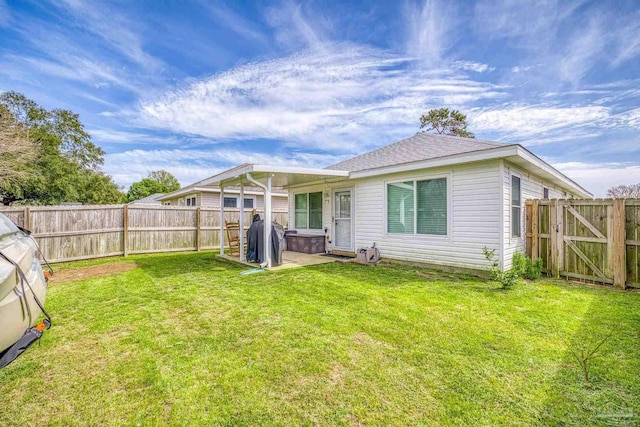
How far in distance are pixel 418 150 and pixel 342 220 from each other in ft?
9.93

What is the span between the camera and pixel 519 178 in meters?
6.34

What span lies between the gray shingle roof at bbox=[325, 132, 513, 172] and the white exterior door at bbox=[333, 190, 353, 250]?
3.01 ft

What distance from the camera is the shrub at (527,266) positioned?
5.74 meters

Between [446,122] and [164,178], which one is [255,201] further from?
[164,178]

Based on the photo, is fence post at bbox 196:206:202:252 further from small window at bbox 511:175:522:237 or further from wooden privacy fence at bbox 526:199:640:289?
wooden privacy fence at bbox 526:199:640:289

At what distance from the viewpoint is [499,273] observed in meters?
5.31

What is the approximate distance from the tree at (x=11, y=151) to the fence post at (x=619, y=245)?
22.4 metres

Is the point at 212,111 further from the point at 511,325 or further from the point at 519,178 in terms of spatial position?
the point at 511,325

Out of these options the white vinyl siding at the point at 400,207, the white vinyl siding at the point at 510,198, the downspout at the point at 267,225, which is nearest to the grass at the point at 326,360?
the white vinyl siding at the point at 510,198

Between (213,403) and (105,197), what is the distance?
31385 millimetres

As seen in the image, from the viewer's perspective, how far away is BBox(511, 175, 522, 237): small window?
6.00 metres

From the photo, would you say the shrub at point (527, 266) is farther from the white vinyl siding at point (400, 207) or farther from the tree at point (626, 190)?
the tree at point (626, 190)

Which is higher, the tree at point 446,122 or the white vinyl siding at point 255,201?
the tree at point 446,122

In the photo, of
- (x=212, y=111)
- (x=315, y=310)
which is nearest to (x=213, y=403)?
(x=315, y=310)
